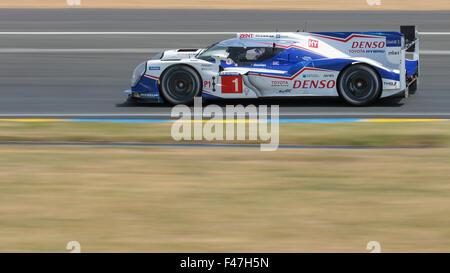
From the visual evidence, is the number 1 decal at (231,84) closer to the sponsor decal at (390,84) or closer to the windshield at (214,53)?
the windshield at (214,53)

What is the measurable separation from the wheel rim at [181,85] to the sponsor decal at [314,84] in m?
1.61

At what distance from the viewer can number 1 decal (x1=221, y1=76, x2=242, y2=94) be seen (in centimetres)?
1267

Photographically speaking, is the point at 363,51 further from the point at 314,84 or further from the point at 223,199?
the point at 223,199

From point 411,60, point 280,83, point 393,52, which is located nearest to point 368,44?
point 393,52

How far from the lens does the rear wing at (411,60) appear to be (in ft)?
42.3

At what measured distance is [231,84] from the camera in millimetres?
12688

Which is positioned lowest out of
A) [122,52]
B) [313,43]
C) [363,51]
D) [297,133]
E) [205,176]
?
[205,176]

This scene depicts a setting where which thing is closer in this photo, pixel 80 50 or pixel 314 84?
pixel 314 84

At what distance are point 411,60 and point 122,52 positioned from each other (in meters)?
7.28

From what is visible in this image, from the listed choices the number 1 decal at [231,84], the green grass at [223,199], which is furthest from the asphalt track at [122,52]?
the green grass at [223,199]
